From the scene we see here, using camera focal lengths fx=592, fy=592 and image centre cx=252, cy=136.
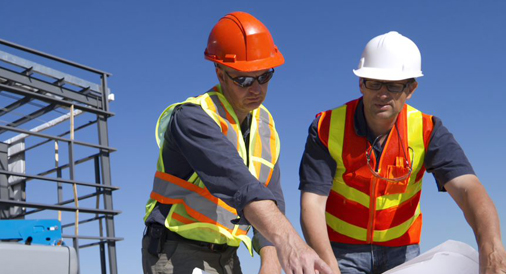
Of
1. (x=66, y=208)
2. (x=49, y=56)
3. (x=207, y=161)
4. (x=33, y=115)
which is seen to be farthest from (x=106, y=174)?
(x=207, y=161)

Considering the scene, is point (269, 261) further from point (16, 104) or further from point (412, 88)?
point (16, 104)

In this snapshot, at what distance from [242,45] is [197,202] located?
2.85ft

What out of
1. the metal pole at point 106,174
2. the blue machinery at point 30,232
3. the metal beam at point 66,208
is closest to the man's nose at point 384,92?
the blue machinery at point 30,232

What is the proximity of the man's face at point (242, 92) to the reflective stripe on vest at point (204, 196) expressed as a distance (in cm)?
5

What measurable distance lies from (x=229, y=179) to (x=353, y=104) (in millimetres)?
1469

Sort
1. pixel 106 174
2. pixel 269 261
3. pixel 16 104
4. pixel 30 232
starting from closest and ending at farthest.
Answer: pixel 269 261 → pixel 30 232 → pixel 16 104 → pixel 106 174

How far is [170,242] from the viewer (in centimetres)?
271

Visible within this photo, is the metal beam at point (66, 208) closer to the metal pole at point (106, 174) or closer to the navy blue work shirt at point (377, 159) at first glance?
the metal pole at point (106, 174)

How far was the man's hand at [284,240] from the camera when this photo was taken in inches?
76.3

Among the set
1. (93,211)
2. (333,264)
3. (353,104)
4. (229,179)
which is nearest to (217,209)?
(229,179)

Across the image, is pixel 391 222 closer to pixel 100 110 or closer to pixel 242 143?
pixel 242 143

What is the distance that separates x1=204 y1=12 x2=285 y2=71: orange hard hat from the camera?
300cm

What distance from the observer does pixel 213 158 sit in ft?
7.82

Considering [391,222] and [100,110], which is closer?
[391,222]
